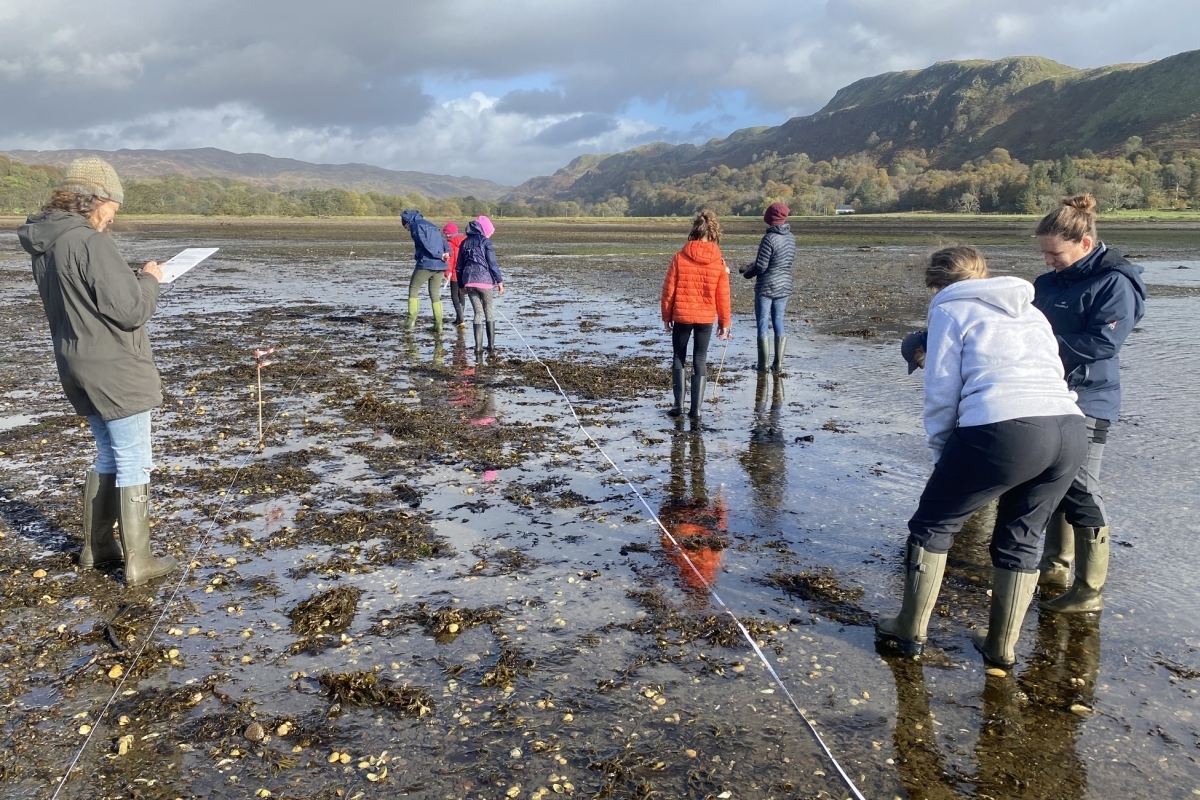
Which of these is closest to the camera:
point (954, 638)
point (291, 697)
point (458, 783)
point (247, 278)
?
point (458, 783)

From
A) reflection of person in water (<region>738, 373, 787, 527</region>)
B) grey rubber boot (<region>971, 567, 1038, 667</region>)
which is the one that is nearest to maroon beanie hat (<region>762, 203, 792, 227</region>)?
reflection of person in water (<region>738, 373, 787, 527</region>)

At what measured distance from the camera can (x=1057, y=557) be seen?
18.4ft

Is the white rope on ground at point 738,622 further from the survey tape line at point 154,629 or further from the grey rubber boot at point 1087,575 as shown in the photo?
the survey tape line at point 154,629

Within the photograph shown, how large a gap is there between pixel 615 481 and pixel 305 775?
4.47 metres

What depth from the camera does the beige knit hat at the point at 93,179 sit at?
16.9 ft

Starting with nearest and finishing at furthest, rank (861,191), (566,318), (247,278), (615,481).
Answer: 1. (615,481)
2. (566,318)
3. (247,278)
4. (861,191)

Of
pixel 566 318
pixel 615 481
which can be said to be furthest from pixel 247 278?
pixel 615 481

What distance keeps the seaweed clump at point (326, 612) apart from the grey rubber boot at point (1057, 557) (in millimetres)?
4633

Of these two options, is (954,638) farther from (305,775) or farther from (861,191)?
(861,191)

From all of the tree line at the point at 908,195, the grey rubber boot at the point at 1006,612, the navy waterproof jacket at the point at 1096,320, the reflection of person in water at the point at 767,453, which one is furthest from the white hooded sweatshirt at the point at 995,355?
the tree line at the point at 908,195

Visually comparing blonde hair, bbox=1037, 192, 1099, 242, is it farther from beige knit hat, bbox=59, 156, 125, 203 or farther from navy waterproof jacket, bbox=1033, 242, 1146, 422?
beige knit hat, bbox=59, 156, 125, 203

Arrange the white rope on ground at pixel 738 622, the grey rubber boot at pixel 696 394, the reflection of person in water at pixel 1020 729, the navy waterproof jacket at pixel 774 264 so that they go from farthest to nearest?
the navy waterproof jacket at pixel 774 264
the grey rubber boot at pixel 696 394
the white rope on ground at pixel 738 622
the reflection of person in water at pixel 1020 729

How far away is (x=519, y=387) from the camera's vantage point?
1200 centimetres

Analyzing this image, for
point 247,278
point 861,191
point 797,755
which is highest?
point 861,191
